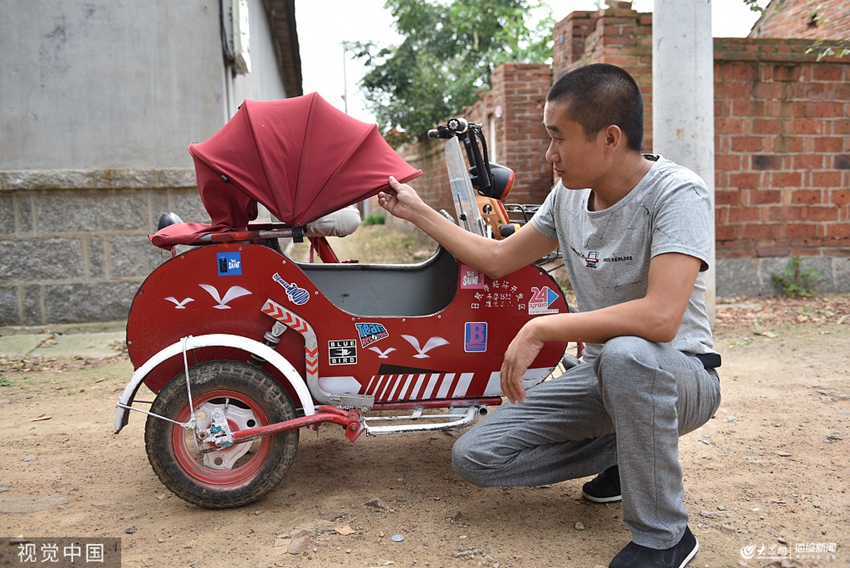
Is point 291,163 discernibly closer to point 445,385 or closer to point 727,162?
point 445,385

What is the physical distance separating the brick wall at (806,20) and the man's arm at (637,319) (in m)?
6.60

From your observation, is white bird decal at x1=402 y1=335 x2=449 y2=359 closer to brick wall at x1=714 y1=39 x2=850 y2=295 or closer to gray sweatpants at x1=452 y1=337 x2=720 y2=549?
gray sweatpants at x1=452 y1=337 x2=720 y2=549

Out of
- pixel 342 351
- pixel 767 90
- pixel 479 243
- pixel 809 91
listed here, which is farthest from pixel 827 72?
pixel 342 351

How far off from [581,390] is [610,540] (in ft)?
1.81

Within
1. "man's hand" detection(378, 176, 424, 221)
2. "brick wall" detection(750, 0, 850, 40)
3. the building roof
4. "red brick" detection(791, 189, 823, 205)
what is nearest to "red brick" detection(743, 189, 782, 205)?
"red brick" detection(791, 189, 823, 205)

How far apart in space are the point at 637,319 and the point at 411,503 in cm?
126

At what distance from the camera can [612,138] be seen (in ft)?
7.57

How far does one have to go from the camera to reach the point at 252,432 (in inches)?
103

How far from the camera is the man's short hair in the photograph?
226 centimetres

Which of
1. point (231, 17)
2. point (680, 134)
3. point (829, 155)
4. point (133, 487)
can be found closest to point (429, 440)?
point (133, 487)

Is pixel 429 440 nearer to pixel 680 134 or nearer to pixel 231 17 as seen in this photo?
pixel 680 134

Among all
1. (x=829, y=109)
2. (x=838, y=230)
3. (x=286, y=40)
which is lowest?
(x=838, y=230)

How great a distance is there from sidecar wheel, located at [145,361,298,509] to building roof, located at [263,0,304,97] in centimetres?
914

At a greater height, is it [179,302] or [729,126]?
[729,126]
